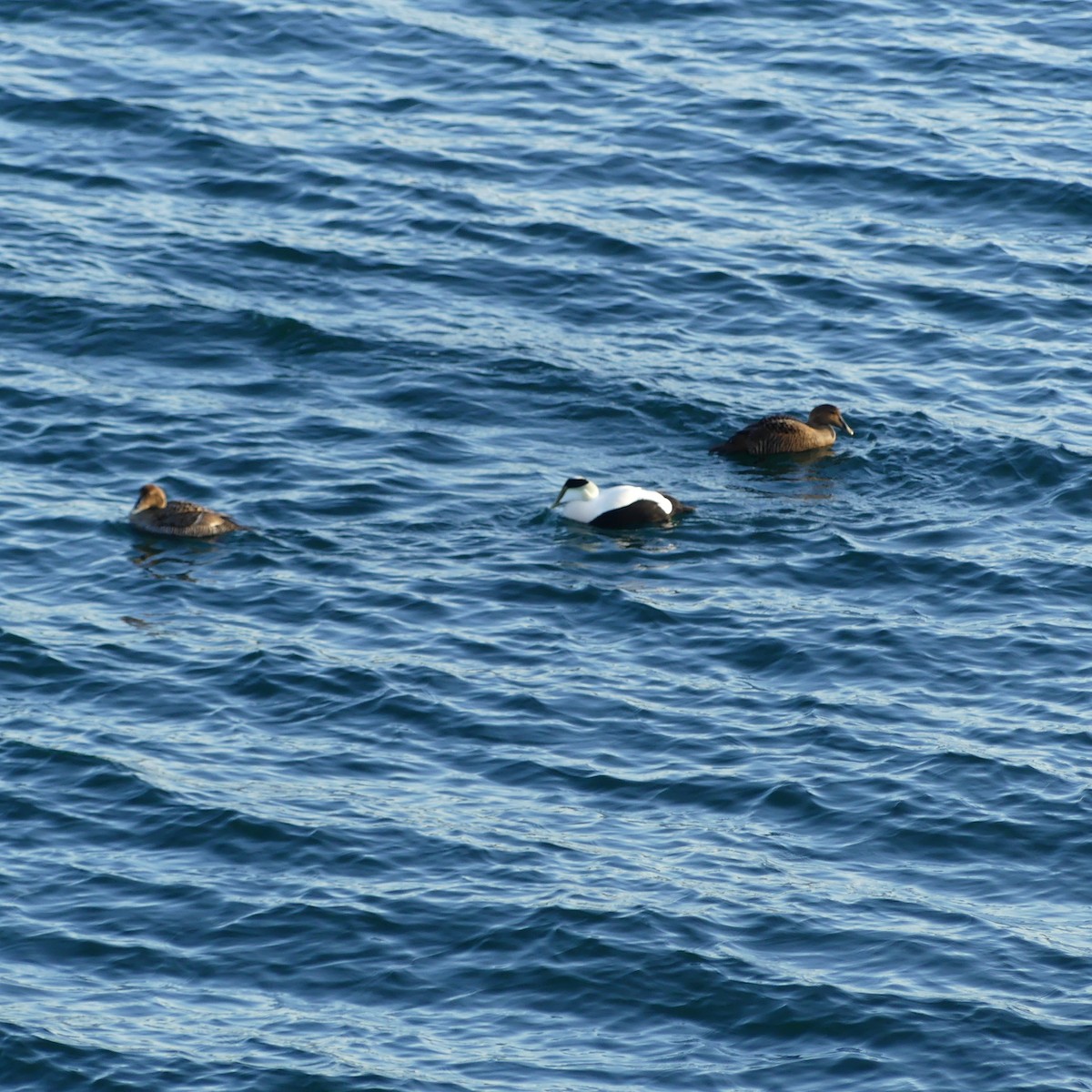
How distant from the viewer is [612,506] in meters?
24.4

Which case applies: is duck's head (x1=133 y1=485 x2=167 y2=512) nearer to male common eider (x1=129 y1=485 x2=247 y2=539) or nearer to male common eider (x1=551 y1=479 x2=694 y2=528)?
male common eider (x1=129 y1=485 x2=247 y2=539)

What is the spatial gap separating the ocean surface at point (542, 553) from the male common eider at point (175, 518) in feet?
0.54

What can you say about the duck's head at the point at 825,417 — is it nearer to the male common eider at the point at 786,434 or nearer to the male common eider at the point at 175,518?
the male common eider at the point at 786,434

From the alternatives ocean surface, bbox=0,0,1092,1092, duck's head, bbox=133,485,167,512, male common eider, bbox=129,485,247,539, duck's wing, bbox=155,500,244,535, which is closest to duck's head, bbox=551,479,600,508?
ocean surface, bbox=0,0,1092,1092

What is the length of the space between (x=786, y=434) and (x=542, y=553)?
3.49 metres

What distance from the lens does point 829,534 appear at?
2444 centimetres

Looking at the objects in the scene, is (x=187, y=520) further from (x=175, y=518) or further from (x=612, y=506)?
(x=612, y=506)

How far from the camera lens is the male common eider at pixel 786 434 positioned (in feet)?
84.9

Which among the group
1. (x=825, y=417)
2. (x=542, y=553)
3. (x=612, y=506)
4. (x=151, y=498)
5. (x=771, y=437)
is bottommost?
(x=542, y=553)

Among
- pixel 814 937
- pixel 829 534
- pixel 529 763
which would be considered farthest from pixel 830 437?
pixel 814 937

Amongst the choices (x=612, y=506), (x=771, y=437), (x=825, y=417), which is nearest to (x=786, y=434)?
(x=771, y=437)

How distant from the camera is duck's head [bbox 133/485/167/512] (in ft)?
78.5

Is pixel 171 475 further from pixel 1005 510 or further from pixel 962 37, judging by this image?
pixel 962 37

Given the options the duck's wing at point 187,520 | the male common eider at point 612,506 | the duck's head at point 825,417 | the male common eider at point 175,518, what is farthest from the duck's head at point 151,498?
the duck's head at point 825,417
